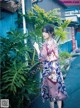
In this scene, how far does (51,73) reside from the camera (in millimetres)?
5051

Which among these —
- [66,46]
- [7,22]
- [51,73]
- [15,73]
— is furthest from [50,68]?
[66,46]

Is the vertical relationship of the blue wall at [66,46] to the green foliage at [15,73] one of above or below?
above

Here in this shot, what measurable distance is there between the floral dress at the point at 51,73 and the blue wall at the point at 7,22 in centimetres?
183

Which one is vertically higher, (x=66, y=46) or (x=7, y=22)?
(x=66, y=46)

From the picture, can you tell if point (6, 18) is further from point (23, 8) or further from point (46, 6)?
point (46, 6)

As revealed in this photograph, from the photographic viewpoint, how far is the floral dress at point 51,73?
16.2ft

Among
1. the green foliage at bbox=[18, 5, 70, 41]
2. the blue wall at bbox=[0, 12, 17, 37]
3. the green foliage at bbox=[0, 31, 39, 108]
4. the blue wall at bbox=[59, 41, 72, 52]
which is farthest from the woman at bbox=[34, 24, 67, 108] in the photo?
the blue wall at bbox=[59, 41, 72, 52]

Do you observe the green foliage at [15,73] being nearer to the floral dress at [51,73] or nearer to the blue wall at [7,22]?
the floral dress at [51,73]

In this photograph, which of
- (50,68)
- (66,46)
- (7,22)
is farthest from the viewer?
(66,46)

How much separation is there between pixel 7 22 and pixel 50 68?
105 inches

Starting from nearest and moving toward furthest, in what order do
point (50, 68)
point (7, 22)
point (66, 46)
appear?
point (50, 68)
point (7, 22)
point (66, 46)

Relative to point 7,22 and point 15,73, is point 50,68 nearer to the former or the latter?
point 15,73

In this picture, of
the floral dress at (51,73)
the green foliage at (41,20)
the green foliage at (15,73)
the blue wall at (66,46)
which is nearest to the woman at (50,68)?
the floral dress at (51,73)

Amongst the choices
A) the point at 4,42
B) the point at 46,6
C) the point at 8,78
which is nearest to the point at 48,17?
the point at 4,42
